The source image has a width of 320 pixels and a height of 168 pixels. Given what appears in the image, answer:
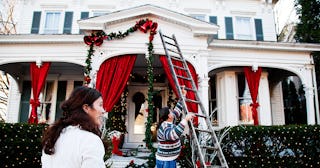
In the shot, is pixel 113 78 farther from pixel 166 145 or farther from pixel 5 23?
pixel 5 23

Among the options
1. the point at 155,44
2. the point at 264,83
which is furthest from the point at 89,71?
the point at 264,83

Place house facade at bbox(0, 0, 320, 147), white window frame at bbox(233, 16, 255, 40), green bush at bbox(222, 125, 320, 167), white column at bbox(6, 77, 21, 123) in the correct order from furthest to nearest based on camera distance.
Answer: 1. white window frame at bbox(233, 16, 255, 40)
2. white column at bbox(6, 77, 21, 123)
3. house facade at bbox(0, 0, 320, 147)
4. green bush at bbox(222, 125, 320, 167)

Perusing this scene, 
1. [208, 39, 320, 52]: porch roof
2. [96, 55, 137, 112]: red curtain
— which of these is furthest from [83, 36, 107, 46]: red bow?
[208, 39, 320, 52]: porch roof

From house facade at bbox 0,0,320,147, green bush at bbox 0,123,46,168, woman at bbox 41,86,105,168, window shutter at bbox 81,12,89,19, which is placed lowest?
green bush at bbox 0,123,46,168

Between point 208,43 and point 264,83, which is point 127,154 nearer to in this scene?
point 208,43

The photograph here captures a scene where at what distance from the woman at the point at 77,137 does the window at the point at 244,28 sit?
37.3 feet

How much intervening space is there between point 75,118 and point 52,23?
11.8 m

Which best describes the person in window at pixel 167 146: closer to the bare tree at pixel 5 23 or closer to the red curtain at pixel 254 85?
the red curtain at pixel 254 85

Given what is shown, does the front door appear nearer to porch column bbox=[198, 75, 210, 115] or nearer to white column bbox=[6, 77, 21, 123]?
porch column bbox=[198, 75, 210, 115]

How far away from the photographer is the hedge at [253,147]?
20.3 feet

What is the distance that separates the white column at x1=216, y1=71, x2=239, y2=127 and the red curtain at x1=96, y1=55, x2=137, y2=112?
14.6ft

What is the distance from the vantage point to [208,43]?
342 inches

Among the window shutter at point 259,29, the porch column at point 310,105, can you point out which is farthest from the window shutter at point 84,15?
the porch column at point 310,105

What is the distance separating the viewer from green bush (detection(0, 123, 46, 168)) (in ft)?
20.3
